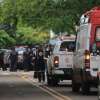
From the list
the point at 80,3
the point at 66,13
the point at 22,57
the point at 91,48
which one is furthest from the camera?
the point at 22,57

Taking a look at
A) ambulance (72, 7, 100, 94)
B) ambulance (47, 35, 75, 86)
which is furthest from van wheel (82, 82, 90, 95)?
ambulance (47, 35, 75, 86)

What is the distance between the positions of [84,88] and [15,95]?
2580mm

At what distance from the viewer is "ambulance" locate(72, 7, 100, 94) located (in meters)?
24.2

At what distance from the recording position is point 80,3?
129 ft

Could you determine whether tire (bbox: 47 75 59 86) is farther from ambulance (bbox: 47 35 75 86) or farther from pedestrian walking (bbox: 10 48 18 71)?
pedestrian walking (bbox: 10 48 18 71)

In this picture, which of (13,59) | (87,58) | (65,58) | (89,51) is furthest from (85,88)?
(13,59)

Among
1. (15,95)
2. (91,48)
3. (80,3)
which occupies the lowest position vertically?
(15,95)

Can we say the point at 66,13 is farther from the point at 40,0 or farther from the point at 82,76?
the point at 82,76

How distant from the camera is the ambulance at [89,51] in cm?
2416

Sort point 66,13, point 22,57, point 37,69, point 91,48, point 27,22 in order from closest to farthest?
point 91,48 → point 37,69 → point 66,13 → point 27,22 → point 22,57

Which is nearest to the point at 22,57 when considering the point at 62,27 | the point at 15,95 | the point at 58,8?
the point at 62,27

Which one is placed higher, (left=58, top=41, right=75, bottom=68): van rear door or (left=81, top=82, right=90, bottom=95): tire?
(left=58, top=41, right=75, bottom=68): van rear door

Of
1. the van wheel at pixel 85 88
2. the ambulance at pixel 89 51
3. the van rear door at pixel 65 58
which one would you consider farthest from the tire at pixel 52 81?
the van wheel at pixel 85 88

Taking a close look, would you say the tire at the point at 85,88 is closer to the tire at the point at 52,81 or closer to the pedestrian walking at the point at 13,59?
the tire at the point at 52,81
